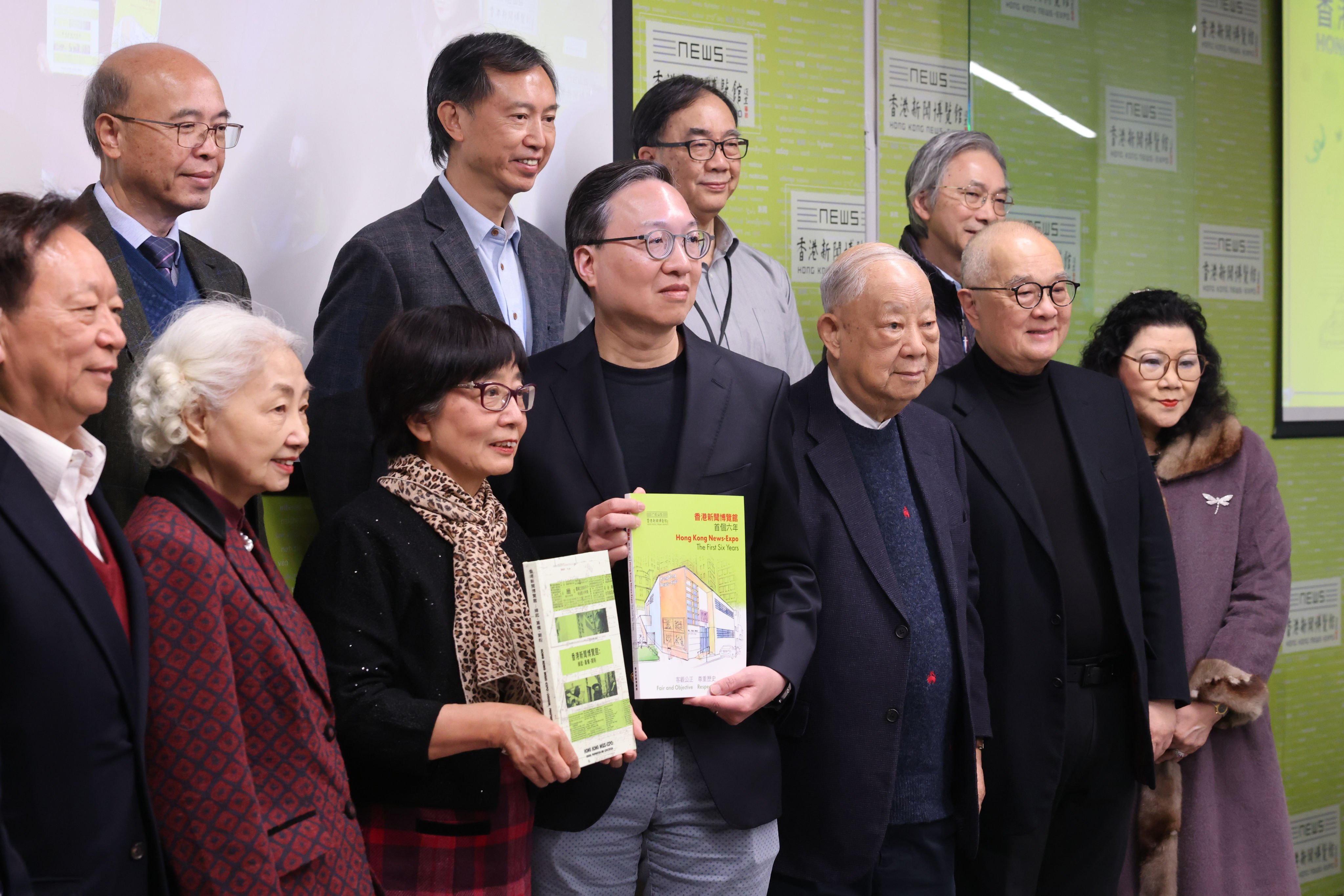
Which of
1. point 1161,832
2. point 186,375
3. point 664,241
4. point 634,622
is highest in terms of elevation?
point 664,241

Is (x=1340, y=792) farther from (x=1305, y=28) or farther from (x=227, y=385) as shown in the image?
(x=227, y=385)

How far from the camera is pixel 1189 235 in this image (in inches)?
181

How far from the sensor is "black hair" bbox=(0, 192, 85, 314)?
62.1 inches

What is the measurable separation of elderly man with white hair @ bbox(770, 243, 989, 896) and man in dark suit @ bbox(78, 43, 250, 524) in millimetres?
1318

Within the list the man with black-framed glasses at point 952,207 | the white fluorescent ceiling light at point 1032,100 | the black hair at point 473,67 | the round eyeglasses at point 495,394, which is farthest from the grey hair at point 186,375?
the white fluorescent ceiling light at point 1032,100

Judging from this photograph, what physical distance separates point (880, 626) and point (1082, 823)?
918mm

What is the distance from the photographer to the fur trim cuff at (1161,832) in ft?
11.1

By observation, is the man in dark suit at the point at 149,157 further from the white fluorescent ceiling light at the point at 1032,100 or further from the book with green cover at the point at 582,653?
the white fluorescent ceiling light at the point at 1032,100

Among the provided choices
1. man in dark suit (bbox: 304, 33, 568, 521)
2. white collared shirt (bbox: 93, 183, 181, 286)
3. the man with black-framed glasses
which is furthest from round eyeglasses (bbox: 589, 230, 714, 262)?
the man with black-framed glasses

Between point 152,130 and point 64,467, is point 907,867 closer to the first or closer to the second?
point 64,467

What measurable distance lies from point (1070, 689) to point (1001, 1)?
2.56 m

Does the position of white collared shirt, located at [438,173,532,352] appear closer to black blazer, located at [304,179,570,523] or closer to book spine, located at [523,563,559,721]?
black blazer, located at [304,179,570,523]

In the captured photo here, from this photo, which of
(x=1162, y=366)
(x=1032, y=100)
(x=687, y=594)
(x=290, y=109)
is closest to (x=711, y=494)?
(x=687, y=594)

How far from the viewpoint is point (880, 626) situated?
8.13ft
